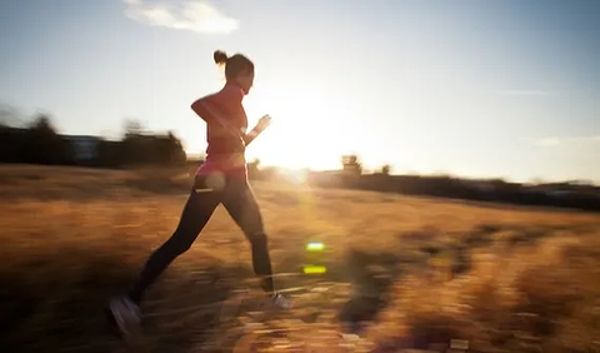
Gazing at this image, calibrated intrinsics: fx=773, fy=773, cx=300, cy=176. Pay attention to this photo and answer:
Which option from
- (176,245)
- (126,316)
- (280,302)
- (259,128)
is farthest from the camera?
(259,128)

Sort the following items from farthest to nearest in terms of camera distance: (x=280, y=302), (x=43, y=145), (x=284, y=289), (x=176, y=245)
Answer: (x=43, y=145) → (x=284, y=289) → (x=280, y=302) → (x=176, y=245)

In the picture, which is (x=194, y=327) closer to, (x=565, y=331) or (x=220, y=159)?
(x=220, y=159)

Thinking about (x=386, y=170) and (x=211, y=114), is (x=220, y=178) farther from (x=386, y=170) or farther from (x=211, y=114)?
(x=386, y=170)

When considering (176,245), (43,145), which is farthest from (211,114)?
(43,145)

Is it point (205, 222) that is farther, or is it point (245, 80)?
point (245, 80)

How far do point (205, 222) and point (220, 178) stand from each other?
0.33 metres

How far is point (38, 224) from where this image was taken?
7.65 meters

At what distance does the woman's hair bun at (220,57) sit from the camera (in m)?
5.71

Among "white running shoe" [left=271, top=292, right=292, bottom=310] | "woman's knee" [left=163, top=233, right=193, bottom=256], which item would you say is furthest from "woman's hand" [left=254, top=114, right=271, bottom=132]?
"white running shoe" [left=271, top=292, right=292, bottom=310]

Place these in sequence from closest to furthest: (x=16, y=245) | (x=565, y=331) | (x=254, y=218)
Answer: (x=565, y=331)
(x=254, y=218)
(x=16, y=245)

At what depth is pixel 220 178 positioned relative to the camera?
17.9 ft

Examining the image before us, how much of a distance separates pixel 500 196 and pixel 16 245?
3192 cm

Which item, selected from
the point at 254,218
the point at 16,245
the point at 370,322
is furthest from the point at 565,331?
the point at 16,245

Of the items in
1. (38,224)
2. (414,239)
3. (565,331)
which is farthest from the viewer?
(414,239)
